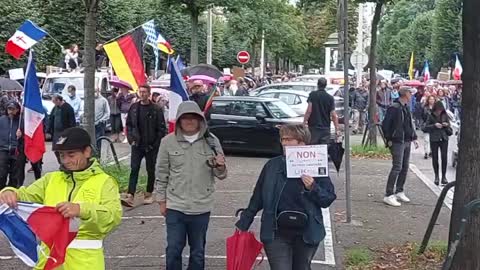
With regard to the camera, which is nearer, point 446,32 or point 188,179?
point 188,179

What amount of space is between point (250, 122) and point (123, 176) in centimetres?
636

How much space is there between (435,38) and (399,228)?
198 ft

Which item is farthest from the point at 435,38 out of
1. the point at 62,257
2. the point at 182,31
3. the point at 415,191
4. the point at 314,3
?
the point at 62,257

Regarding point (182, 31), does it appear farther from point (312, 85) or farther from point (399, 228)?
point (399, 228)

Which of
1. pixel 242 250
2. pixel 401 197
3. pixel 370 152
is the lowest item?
pixel 370 152

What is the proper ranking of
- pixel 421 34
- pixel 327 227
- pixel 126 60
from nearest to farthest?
1. pixel 327 227
2. pixel 126 60
3. pixel 421 34

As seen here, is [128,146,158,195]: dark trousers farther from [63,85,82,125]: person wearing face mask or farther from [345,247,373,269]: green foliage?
[63,85,82,125]: person wearing face mask

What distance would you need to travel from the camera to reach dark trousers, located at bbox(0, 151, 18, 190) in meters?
12.1

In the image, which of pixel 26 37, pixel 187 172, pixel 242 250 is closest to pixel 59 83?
pixel 26 37

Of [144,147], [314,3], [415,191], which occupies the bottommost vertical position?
[415,191]

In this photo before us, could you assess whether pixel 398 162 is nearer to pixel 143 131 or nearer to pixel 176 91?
pixel 176 91

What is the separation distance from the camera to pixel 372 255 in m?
8.25

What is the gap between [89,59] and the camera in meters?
12.4

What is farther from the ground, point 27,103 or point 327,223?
point 27,103
